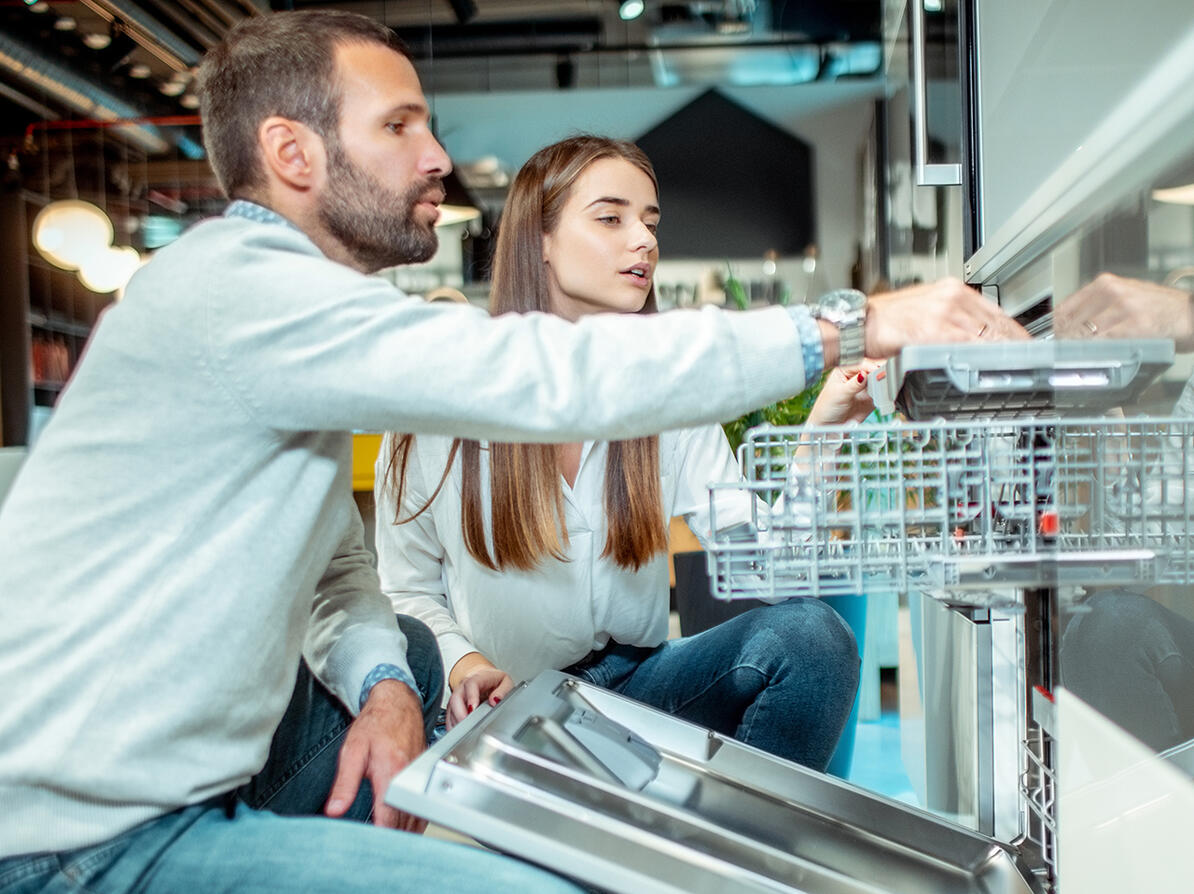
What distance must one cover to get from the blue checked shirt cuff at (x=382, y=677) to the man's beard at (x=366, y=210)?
44cm

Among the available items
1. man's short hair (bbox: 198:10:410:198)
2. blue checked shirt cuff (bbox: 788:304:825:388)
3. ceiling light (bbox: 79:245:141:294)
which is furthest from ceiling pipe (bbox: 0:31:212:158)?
blue checked shirt cuff (bbox: 788:304:825:388)

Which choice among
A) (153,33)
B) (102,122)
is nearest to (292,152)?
(153,33)

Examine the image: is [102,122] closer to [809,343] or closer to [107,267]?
[107,267]

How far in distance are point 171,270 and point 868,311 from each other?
57 cm

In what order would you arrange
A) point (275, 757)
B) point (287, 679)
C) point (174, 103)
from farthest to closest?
1. point (174, 103)
2. point (275, 757)
3. point (287, 679)

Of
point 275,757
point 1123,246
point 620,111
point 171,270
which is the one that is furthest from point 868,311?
point 620,111

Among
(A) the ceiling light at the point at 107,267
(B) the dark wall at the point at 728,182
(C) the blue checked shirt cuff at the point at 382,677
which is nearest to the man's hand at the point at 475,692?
(C) the blue checked shirt cuff at the point at 382,677

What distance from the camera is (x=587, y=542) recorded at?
5.18ft

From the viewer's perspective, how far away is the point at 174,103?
606 cm

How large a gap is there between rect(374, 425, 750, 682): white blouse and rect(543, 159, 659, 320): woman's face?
248 millimetres

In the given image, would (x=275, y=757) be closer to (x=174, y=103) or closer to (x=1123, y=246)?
(x=1123, y=246)

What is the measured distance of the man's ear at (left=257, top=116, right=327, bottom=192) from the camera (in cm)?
107

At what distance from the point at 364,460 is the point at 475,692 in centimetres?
309

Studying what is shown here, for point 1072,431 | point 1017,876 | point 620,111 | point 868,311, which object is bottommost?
point 1017,876
